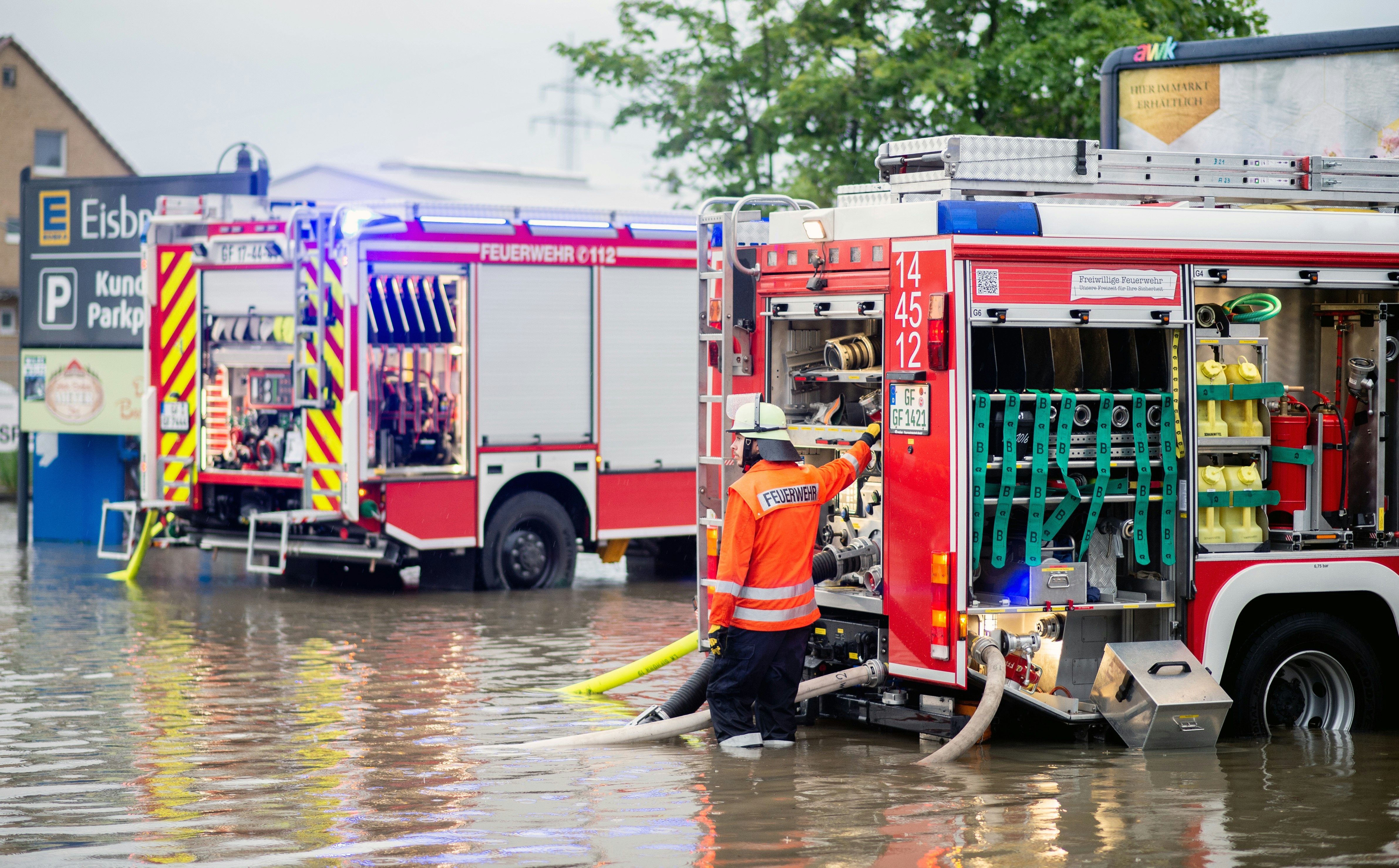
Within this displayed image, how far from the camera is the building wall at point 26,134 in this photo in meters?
42.6

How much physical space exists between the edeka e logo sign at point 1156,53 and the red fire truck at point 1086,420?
282 centimetres

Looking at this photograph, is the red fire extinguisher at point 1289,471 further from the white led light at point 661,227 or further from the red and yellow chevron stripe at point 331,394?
the white led light at point 661,227

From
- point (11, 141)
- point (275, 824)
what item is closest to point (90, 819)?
point (275, 824)

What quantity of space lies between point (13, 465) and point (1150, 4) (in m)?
16.1

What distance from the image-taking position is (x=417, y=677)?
10.7 meters

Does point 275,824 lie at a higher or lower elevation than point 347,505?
lower

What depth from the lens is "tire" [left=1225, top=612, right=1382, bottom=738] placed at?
860 cm

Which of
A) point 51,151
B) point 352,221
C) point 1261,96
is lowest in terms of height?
point 352,221

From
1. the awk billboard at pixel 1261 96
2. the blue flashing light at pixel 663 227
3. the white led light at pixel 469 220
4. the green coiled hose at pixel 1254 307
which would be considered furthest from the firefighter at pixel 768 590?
the blue flashing light at pixel 663 227

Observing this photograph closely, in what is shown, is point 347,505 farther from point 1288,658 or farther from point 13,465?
point 13,465

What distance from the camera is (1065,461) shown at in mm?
8258

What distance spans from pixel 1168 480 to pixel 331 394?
7.69m

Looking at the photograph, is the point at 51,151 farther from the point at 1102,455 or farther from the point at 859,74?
the point at 1102,455

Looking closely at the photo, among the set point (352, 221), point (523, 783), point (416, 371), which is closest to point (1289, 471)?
point (523, 783)
